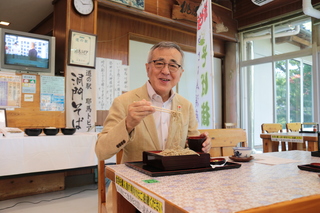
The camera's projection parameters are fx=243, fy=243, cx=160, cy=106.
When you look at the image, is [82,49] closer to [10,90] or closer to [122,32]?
[10,90]

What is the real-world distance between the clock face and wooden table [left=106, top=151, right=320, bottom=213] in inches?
125

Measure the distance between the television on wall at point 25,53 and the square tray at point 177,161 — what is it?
9.22 feet

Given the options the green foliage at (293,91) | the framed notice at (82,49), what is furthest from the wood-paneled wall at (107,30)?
the green foliage at (293,91)

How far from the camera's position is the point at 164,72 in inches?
56.4

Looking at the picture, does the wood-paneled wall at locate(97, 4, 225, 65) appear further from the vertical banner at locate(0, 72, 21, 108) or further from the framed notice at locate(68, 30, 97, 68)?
the vertical banner at locate(0, 72, 21, 108)

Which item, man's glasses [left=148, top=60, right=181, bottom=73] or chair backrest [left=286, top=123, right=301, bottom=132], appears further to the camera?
chair backrest [left=286, top=123, right=301, bottom=132]

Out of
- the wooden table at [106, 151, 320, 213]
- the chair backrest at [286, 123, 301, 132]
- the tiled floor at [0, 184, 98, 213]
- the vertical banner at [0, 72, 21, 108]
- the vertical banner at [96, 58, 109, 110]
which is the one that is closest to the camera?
the wooden table at [106, 151, 320, 213]

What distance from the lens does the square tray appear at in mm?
953

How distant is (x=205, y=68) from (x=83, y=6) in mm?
2034

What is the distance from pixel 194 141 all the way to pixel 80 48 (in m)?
2.89

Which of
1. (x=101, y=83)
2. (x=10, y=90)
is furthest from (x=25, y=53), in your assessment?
(x=101, y=83)

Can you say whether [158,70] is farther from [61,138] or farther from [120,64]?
[120,64]

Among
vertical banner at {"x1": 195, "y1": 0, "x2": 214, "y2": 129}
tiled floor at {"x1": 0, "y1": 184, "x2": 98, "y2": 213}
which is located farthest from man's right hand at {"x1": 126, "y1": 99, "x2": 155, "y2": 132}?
vertical banner at {"x1": 195, "y1": 0, "x2": 214, "y2": 129}

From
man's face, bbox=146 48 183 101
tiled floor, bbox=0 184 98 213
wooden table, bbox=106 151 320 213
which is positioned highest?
man's face, bbox=146 48 183 101
